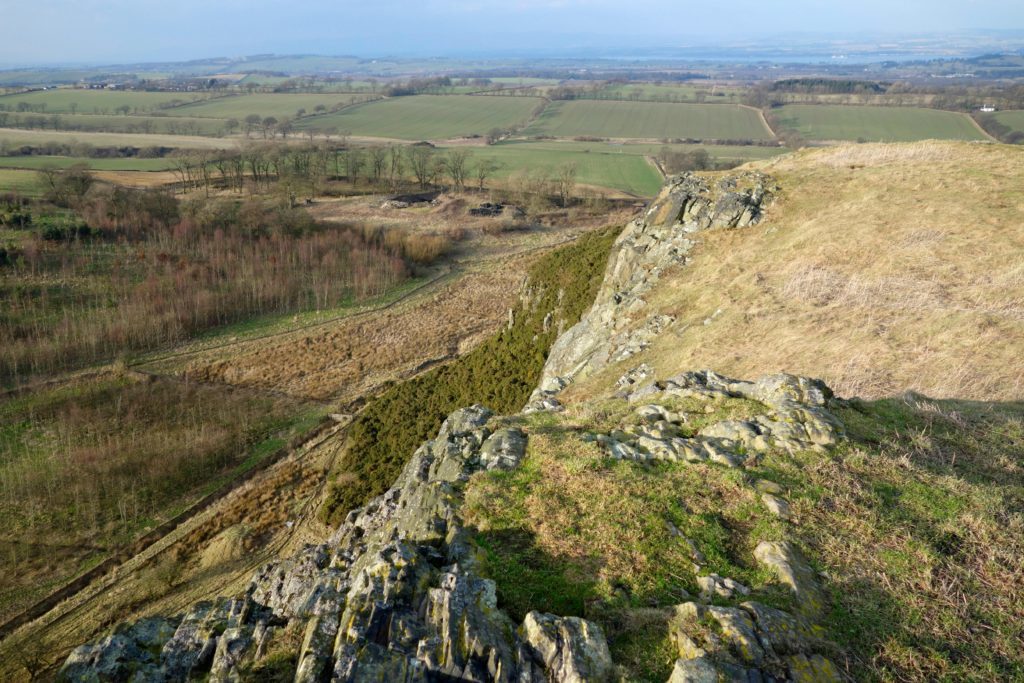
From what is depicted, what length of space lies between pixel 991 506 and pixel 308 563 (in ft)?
42.2

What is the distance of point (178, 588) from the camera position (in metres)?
21.7

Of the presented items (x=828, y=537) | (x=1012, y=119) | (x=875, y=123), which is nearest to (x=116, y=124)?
(x=828, y=537)

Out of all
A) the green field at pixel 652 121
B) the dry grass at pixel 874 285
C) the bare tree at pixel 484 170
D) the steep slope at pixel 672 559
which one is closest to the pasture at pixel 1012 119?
the green field at pixel 652 121

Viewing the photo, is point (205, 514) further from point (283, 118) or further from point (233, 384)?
point (283, 118)

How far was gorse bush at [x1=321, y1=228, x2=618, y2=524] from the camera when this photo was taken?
84.5 feet

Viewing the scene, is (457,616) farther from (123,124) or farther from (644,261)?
(123,124)

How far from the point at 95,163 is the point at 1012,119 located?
648ft

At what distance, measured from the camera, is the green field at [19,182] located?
69.2 metres

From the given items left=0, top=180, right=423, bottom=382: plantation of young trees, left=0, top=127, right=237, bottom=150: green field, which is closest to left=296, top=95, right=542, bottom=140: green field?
left=0, top=127, right=237, bottom=150: green field

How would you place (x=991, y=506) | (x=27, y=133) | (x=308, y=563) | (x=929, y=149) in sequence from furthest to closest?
1. (x=27, y=133)
2. (x=929, y=149)
3. (x=308, y=563)
4. (x=991, y=506)

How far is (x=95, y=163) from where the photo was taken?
103m

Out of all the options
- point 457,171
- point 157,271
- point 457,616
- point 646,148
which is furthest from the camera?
point 646,148

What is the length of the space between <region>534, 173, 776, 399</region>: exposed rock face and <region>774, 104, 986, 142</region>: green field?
116967mm

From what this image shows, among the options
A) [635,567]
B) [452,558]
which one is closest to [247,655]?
[452,558]
